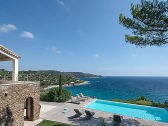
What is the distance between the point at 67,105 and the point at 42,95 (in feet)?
16.2

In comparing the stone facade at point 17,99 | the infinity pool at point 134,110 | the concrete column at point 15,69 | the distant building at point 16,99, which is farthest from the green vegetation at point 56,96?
the concrete column at point 15,69

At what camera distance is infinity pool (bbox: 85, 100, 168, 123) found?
2038 cm

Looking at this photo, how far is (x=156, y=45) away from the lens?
16109 millimetres

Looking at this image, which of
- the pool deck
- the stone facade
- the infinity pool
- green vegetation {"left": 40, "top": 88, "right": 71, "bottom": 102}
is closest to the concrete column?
the stone facade

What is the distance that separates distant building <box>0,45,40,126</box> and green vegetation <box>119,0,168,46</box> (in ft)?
29.2

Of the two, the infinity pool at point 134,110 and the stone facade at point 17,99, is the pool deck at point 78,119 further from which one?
the infinity pool at point 134,110

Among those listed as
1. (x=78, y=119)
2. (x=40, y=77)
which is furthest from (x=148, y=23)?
(x=40, y=77)

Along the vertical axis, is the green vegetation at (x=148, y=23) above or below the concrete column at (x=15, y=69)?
above

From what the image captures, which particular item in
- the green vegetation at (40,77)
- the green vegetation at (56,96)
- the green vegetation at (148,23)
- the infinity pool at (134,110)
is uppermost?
the green vegetation at (148,23)

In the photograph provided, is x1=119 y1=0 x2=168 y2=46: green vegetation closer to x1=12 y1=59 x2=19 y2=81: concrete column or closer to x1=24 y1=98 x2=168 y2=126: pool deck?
x1=24 y1=98 x2=168 y2=126: pool deck

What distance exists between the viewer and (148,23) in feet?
51.0

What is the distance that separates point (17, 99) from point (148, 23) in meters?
11.0

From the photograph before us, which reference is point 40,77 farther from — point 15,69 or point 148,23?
point 148,23

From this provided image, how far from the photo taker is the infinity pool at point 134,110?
2038cm
